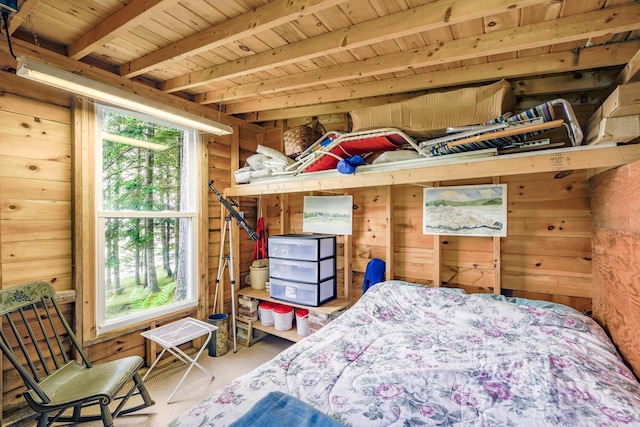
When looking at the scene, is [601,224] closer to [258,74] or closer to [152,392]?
[258,74]

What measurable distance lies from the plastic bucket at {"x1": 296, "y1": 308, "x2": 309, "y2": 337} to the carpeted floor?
1.39 feet

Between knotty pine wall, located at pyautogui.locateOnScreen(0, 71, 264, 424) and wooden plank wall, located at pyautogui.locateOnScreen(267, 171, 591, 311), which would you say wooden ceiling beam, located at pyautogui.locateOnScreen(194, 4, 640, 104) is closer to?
wooden plank wall, located at pyautogui.locateOnScreen(267, 171, 591, 311)

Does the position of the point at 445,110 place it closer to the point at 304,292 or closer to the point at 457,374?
the point at 457,374

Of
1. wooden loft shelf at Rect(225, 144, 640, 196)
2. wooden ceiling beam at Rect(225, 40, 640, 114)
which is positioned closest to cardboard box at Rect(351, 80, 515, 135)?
wooden ceiling beam at Rect(225, 40, 640, 114)

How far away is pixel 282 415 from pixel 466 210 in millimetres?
2091

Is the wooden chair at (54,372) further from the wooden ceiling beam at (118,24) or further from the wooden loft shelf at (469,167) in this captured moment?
the wooden loft shelf at (469,167)

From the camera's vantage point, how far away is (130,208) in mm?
2598

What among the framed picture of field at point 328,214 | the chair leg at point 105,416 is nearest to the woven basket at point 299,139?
the framed picture of field at point 328,214

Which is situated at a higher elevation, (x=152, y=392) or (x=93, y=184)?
(x=93, y=184)

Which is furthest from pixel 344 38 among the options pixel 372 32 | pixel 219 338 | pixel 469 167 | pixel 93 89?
pixel 219 338

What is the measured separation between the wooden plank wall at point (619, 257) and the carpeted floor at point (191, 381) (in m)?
2.65

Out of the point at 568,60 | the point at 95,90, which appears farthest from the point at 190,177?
the point at 568,60

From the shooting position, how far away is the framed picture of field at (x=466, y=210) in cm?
237

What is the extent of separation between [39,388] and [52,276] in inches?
33.2
